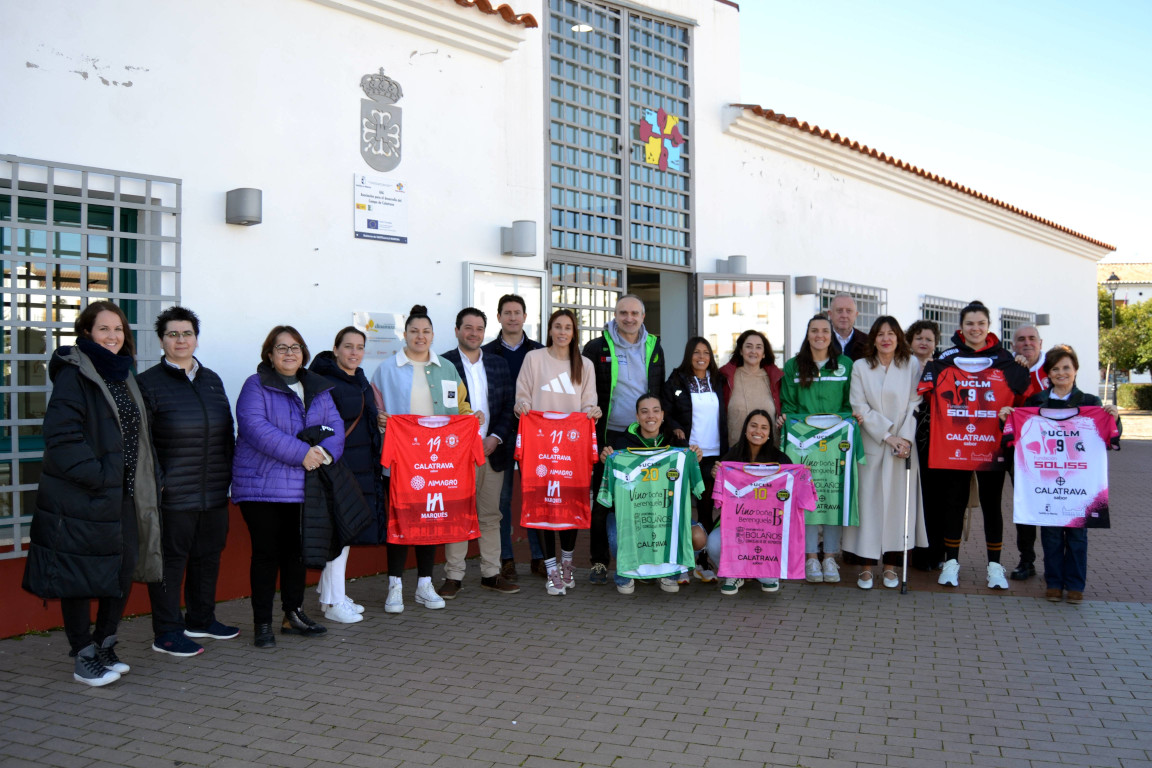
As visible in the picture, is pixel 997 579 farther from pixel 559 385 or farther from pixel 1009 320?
pixel 1009 320

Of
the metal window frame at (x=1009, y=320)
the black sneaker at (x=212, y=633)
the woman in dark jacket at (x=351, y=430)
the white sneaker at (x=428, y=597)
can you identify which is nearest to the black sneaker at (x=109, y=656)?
the black sneaker at (x=212, y=633)

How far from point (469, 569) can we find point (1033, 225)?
14.5 meters

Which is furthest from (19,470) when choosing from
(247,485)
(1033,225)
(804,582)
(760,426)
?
(1033,225)

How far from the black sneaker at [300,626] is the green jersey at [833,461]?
3582 mm

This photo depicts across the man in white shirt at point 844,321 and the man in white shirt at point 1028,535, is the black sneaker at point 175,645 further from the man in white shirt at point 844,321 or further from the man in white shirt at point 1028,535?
the man in white shirt at point 1028,535

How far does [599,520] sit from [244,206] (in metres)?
3.44

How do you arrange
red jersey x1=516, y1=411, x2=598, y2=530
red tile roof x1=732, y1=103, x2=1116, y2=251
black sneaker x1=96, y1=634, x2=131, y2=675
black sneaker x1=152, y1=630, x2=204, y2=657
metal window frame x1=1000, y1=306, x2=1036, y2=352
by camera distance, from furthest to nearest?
metal window frame x1=1000, y1=306, x2=1036, y2=352 < red tile roof x1=732, y1=103, x2=1116, y2=251 < red jersey x1=516, y1=411, x2=598, y2=530 < black sneaker x1=152, y1=630, x2=204, y2=657 < black sneaker x1=96, y1=634, x2=131, y2=675

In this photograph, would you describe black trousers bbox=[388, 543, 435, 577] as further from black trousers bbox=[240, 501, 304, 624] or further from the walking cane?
the walking cane

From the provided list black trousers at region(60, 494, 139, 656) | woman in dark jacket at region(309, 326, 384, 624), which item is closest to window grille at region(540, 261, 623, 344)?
woman in dark jacket at region(309, 326, 384, 624)

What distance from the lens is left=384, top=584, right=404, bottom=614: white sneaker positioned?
6406mm

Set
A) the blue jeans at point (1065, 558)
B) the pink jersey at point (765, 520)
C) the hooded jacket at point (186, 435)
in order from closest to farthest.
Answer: the hooded jacket at point (186, 435) < the blue jeans at point (1065, 558) < the pink jersey at point (765, 520)

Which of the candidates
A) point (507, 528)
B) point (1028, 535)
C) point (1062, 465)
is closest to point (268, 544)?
point (507, 528)

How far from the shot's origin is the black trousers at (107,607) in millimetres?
4980

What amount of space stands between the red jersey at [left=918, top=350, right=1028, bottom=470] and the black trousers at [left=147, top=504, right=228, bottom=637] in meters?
4.99
